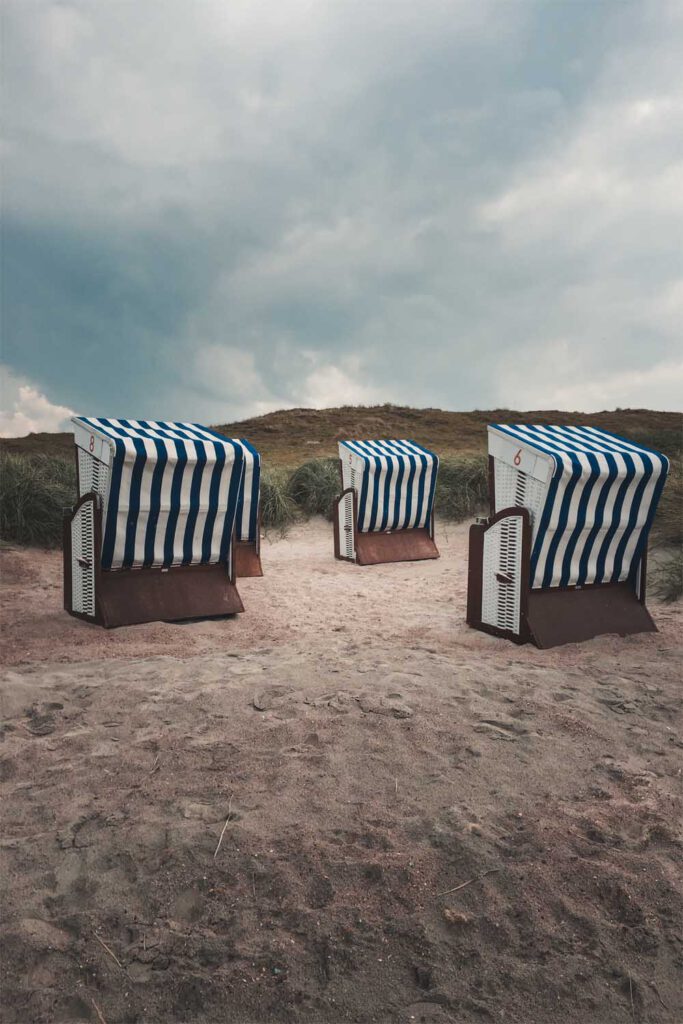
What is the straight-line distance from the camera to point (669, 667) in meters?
4.85

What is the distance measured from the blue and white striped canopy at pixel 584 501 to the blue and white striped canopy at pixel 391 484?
15.4ft

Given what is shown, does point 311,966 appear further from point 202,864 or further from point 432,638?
point 432,638

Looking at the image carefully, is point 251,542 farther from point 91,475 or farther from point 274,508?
point 274,508

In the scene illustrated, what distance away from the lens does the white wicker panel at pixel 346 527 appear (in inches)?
416

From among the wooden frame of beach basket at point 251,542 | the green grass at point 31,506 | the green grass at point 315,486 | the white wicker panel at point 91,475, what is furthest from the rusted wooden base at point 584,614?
the green grass at point 315,486

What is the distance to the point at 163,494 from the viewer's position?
6.08m

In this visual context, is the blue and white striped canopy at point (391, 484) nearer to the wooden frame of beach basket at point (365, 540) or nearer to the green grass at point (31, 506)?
the wooden frame of beach basket at point (365, 540)

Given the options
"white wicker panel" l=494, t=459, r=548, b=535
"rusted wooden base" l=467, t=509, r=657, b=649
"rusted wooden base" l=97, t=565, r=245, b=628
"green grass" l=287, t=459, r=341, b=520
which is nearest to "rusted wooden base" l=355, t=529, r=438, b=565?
"green grass" l=287, t=459, r=341, b=520

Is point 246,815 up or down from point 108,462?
down

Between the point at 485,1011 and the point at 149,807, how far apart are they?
1.51m

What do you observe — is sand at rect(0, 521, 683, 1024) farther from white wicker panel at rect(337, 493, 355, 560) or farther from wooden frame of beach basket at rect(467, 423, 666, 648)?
white wicker panel at rect(337, 493, 355, 560)

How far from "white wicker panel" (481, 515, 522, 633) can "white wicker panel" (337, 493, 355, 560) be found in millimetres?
4735

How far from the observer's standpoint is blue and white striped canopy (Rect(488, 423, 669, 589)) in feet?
17.8

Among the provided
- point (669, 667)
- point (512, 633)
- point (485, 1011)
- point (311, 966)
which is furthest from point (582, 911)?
point (512, 633)
